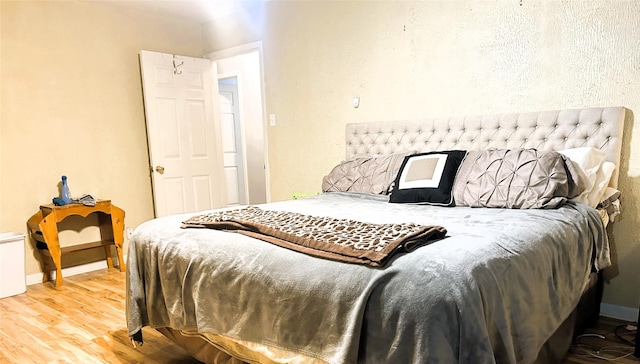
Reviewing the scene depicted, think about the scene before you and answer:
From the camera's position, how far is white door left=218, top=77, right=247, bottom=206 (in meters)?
6.10

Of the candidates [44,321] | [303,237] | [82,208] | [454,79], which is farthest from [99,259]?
[454,79]

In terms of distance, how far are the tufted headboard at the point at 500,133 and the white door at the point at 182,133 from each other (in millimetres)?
1855

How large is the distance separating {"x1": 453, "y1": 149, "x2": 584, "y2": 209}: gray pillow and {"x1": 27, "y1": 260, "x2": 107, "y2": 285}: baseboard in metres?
3.51

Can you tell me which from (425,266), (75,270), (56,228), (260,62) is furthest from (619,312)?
(75,270)

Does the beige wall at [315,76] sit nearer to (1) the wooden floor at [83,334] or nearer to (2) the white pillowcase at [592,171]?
(2) the white pillowcase at [592,171]

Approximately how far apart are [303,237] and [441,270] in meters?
0.57

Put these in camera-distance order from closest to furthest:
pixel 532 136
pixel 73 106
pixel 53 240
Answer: pixel 532 136 < pixel 53 240 < pixel 73 106

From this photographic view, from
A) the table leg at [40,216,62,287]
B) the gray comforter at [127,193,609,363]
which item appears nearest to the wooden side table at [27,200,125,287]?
the table leg at [40,216,62,287]

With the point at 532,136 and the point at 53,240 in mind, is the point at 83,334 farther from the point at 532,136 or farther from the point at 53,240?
the point at 532,136

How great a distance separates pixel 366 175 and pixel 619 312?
1.80 m

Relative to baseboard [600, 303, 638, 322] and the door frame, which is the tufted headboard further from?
the door frame

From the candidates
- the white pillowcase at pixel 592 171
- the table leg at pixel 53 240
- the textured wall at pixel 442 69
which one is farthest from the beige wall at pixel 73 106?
the white pillowcase at pixel 592 171

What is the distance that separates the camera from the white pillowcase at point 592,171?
7.43 ft

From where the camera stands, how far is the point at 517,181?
225 cm
